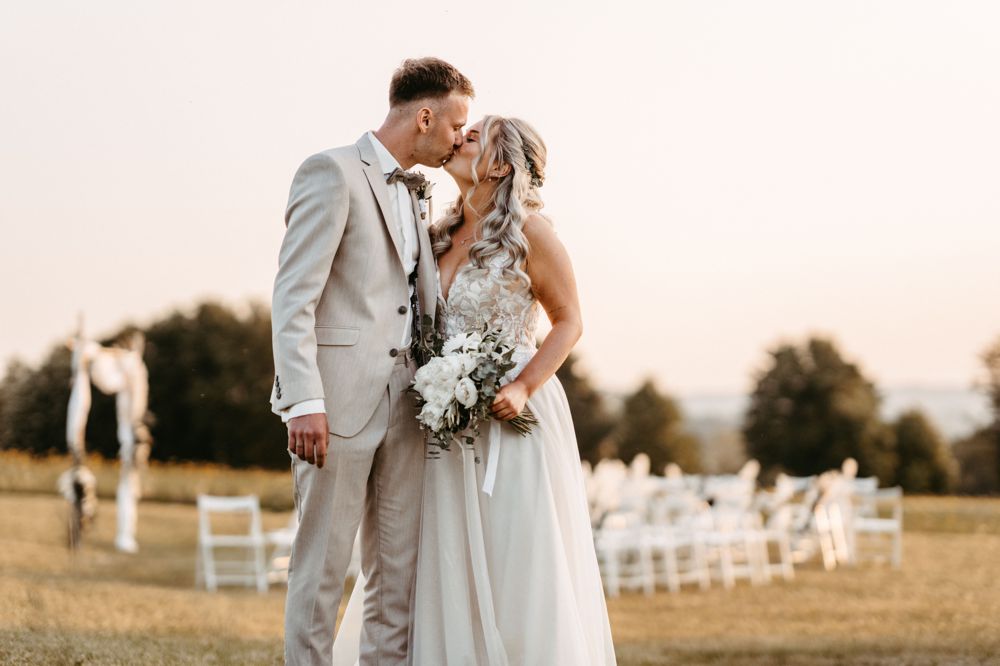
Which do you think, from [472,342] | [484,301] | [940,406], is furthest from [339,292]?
[940,406]

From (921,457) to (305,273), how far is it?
26799 millimetres

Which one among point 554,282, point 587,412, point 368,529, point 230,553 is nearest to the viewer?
point 368,529

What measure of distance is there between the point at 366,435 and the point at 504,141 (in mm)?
1222

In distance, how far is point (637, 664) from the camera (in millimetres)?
6059

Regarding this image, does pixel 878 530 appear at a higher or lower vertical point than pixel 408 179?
lower

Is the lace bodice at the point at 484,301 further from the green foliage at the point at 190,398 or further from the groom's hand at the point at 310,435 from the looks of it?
the green foliage at the point at 190,398

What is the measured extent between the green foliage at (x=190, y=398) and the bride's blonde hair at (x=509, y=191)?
1057 inches

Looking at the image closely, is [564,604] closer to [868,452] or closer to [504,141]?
[504,141]

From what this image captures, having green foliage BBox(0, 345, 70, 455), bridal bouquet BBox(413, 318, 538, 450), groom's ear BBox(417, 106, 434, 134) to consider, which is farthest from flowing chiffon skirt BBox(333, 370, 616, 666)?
green foliage BBox(0, 345, 70, 455)

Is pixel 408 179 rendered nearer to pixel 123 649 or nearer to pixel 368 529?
pixel 368 529

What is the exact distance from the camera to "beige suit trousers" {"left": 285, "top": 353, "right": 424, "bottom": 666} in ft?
11.5

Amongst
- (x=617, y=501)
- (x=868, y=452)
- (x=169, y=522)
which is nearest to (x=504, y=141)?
(x=617, y=501)

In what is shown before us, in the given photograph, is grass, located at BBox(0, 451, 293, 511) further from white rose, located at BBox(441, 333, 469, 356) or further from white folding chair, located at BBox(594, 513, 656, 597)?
white rose, located at BBox(441, 333, 469, 356)

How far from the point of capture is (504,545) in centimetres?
385
